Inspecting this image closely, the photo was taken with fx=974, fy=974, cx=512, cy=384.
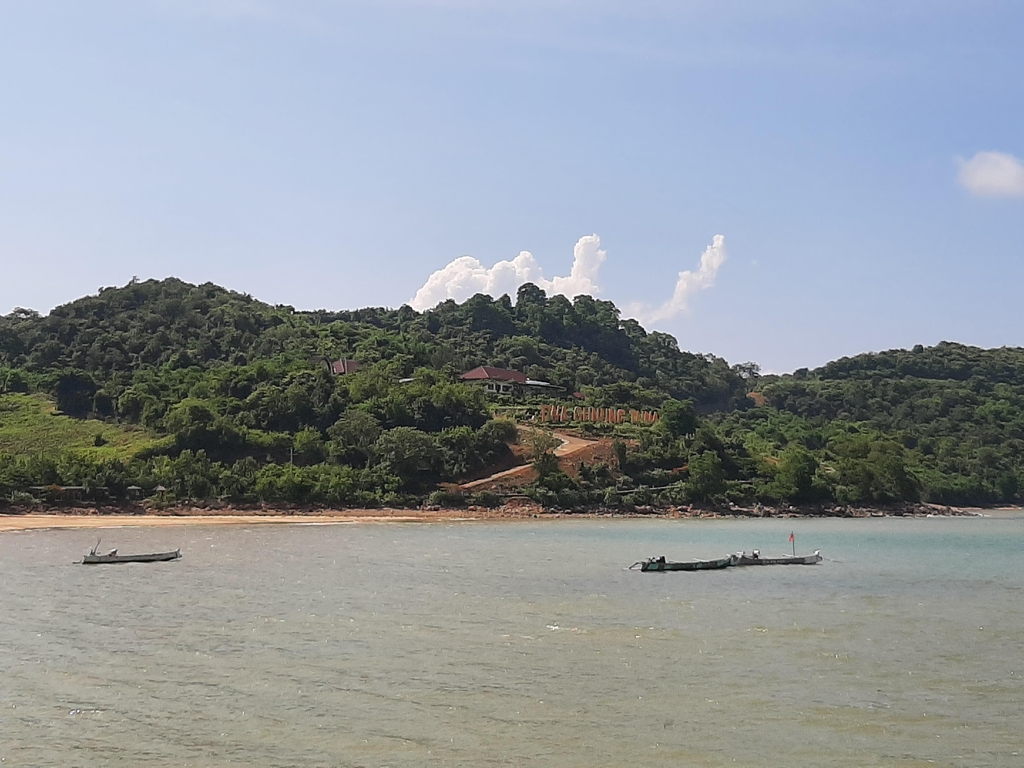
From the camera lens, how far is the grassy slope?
3374 inches

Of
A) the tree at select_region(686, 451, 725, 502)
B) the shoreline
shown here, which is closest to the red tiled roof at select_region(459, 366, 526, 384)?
the tree at select_region(686, 451, 725, 502)

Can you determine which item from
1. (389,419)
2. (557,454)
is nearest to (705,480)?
(557,454)

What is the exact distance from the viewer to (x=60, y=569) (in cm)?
4069

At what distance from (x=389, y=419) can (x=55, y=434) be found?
31.5 metres

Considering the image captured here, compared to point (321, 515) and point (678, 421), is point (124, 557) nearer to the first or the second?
point (321, 515)

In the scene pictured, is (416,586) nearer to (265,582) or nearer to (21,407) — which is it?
(265,582)

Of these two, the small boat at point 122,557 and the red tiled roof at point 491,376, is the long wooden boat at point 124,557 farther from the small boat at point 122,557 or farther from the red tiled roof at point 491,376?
the red tiled roof at point 491,376

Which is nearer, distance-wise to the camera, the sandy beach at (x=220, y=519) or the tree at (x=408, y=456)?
the sandy beach at (x=220, y=519)

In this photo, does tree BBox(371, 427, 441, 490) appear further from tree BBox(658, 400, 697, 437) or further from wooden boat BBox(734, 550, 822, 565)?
wooden boat BBox(734, 550, 822, 565)

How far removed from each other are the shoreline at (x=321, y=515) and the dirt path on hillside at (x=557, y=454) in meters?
5.01

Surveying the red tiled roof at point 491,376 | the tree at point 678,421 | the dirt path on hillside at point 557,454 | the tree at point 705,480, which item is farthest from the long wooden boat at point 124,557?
the red tiled roof at point 491,376

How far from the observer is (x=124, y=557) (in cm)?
4403

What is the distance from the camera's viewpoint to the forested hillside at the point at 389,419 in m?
82.1

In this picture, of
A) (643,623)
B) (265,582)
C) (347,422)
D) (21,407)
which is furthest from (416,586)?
(21,407)
